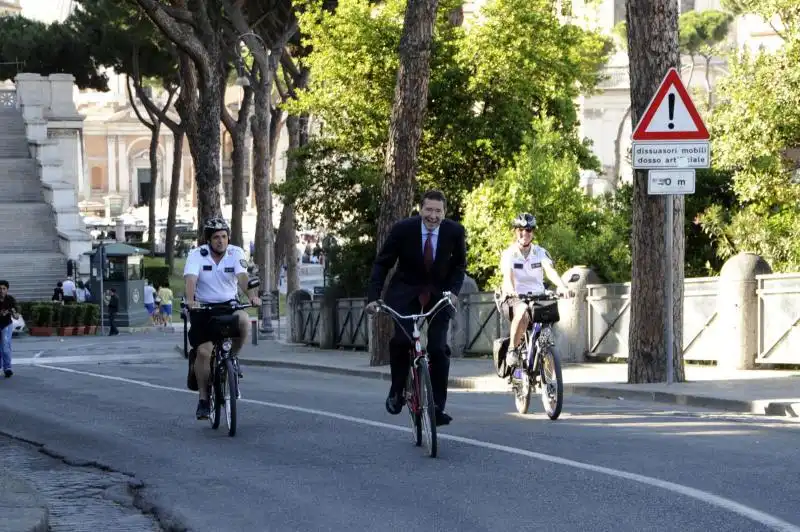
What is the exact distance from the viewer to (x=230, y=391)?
43.5 ft

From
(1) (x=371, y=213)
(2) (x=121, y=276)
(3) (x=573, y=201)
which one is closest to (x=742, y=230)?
(3) (x=573, y=201)

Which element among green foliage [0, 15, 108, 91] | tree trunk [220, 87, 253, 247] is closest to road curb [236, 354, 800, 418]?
tree trunk [220, 87, 253, 247]

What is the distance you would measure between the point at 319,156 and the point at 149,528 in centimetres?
2609

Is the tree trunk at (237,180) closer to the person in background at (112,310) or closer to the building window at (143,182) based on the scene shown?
the person in background at (112,310)

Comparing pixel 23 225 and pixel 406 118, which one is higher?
pixel 406 118

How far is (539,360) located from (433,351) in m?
2.80

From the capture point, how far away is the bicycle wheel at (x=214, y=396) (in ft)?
44.7

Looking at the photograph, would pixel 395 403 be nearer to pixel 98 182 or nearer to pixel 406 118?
pixel 406 118

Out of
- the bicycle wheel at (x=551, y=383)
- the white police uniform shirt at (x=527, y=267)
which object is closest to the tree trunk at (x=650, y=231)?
the white police uniform shirt at (x=527, y=267)

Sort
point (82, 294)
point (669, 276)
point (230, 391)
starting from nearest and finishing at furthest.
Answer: point (230, 391) → point (669, 276) → point (82, 294)

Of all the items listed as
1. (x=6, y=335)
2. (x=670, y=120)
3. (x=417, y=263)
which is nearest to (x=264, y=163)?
(x=6, y=335)

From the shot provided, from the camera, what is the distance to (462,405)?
16.3 metres

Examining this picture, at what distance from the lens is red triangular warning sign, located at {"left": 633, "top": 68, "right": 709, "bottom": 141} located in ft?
53.7

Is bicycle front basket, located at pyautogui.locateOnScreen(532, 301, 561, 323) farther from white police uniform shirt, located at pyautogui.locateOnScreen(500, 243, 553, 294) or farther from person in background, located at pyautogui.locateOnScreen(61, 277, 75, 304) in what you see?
person in background, located at pyautogui.locateOnScreen(61, 277, 75, 304)
